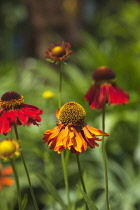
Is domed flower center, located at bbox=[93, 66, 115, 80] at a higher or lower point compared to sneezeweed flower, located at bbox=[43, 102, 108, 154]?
higher

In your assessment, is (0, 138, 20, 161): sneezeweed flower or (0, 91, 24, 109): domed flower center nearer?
(0, 138, 20, 161): sneezeweed flower

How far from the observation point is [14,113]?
1.83 feet

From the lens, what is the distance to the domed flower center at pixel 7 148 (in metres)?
0.44

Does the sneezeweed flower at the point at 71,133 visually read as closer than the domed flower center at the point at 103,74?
Yes

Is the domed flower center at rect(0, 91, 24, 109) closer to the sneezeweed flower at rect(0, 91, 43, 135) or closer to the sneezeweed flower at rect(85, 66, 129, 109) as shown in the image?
the sneezeweed flower at rect(0, 91, 43, 135)

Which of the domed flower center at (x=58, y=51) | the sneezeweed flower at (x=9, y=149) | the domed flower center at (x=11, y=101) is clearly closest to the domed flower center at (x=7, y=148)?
the sneezeweed flower at (x=9, y=149)

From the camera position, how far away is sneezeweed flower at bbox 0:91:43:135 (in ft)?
1.73

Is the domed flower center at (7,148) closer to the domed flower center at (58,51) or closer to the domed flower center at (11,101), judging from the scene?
the domed flower center at (11,101)

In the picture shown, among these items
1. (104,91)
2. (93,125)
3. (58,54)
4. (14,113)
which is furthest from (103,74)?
(93,125)

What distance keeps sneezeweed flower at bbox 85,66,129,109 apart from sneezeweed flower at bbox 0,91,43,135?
18 centimetres

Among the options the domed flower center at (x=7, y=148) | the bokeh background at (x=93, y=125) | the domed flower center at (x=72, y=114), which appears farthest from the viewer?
the bokeh background at (x=93, y=125)

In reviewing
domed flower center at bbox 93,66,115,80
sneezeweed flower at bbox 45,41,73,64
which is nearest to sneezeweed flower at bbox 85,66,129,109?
domed flower center at bbox 93,66,115,80

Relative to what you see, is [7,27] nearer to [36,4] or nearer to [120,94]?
[36,4]

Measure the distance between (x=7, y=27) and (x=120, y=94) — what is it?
535 centimetres
